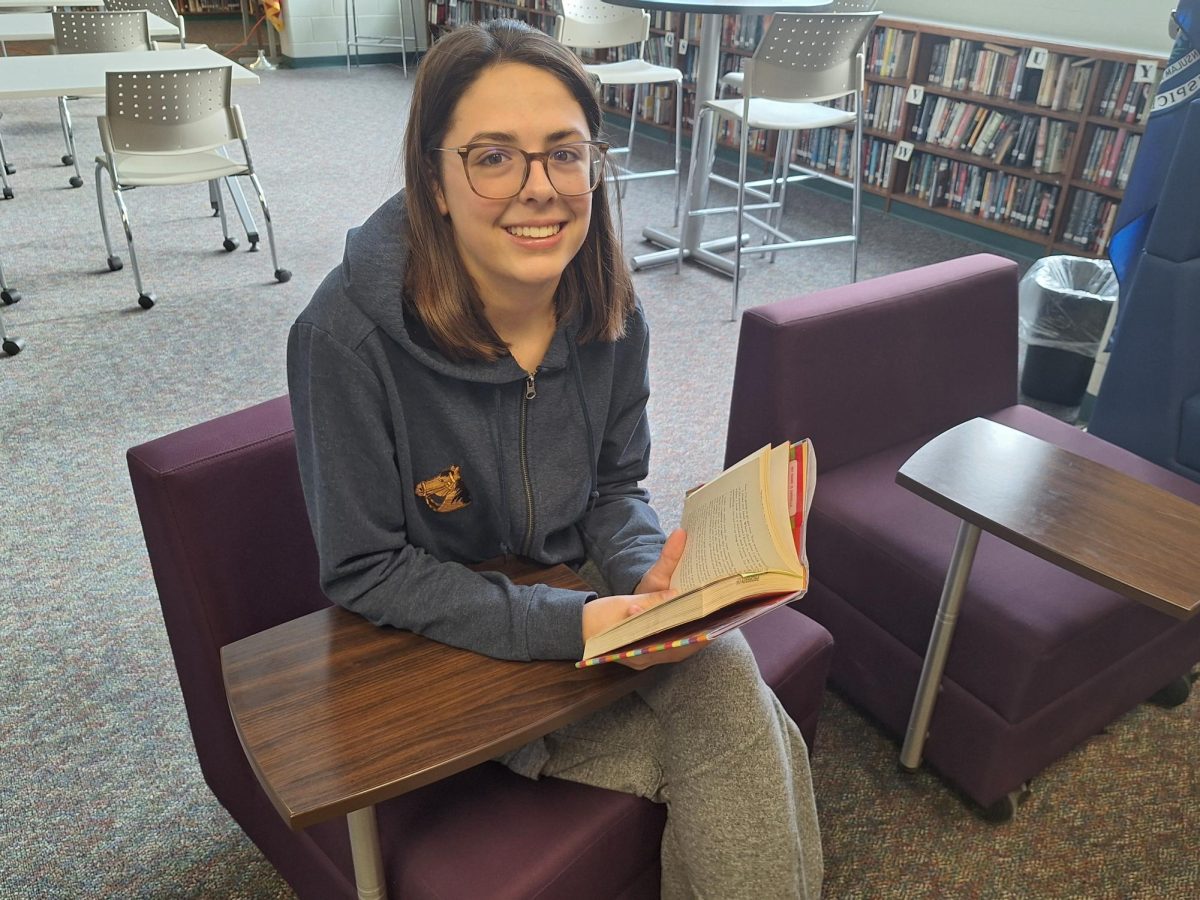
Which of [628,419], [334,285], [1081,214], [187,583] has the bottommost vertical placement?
[1081,214]

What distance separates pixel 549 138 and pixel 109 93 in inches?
104

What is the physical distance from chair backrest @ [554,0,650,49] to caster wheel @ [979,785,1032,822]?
11.8 ft

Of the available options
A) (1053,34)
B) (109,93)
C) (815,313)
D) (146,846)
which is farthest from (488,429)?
(1053,34)

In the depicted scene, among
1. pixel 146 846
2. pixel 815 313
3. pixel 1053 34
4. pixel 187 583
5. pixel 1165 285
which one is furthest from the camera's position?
pixel 1053 34

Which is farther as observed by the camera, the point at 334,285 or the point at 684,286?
the point at 684,286

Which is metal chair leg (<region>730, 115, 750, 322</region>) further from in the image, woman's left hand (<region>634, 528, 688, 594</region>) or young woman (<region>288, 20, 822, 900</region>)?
woman's left hand (<region>634, 528, 688, 594</region>)

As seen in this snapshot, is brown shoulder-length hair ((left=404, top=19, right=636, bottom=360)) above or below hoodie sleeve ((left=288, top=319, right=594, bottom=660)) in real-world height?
above

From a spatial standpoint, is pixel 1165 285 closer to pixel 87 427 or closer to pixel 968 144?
pixel 968 144

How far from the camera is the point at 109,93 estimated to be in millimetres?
3061

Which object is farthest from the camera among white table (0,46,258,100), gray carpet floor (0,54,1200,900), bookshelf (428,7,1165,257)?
bookshelf (428,7,1165,257)

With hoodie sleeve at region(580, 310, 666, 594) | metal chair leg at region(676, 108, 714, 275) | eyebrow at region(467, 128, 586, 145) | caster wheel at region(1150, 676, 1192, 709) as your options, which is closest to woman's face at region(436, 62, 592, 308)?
Result: eyebrow at region(467, 128, 586, 145)

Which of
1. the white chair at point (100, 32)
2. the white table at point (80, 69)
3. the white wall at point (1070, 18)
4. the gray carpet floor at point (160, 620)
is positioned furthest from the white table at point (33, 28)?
the white wall at point (1070, 18)

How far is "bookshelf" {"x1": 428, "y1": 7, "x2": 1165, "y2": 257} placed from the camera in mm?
3846

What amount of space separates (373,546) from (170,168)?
289 cm
